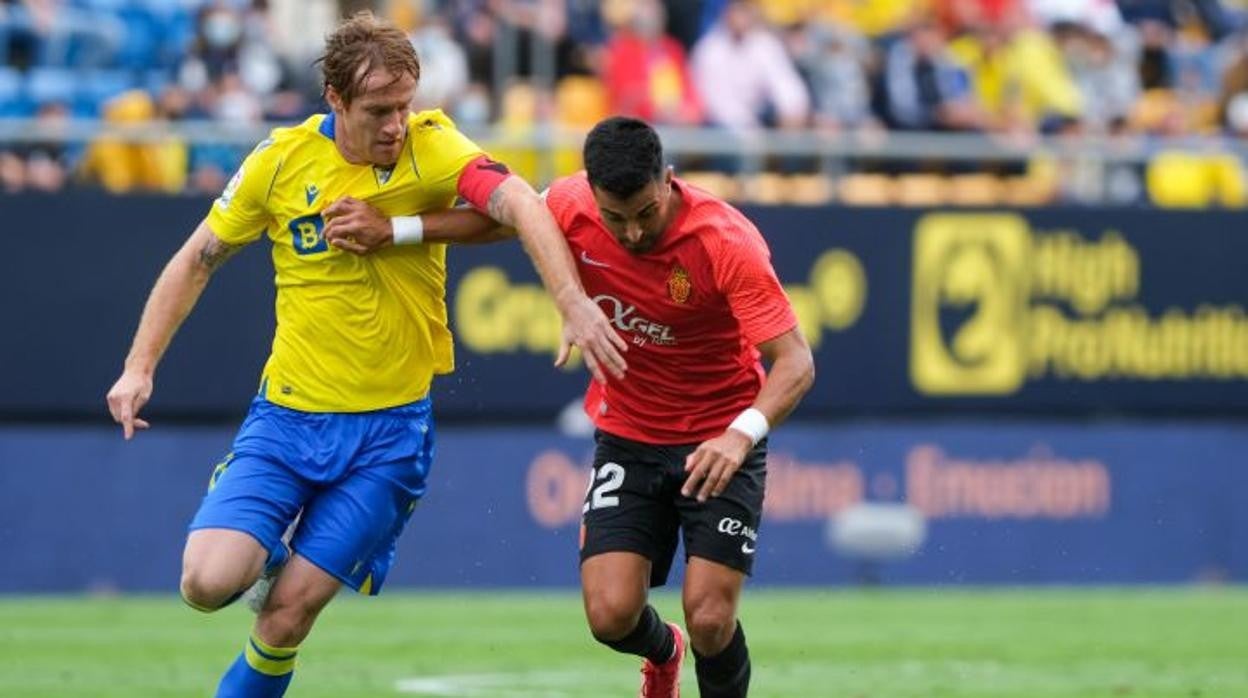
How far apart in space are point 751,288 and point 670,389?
786 millimetres

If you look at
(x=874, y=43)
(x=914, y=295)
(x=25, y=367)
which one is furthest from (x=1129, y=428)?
(x=25, y=367)

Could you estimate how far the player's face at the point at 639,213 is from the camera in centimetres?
885

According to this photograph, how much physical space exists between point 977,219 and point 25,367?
738 cm

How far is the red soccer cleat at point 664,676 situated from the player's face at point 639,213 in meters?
1.73

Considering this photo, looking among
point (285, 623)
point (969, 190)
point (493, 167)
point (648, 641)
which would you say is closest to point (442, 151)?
point (493, 167)

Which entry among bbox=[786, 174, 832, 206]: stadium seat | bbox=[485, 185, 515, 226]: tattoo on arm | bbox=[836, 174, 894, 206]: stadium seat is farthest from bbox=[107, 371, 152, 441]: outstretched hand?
bbox=[836, 174, 894, 206]: stadium seat

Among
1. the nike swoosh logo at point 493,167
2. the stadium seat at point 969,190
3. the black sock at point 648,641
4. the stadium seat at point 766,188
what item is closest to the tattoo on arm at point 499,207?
the nike swoosh logo at point 493,167

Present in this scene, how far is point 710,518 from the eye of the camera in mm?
9469

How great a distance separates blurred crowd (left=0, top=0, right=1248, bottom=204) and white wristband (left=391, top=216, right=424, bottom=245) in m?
9.33

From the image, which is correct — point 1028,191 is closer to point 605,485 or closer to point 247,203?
point 605,485

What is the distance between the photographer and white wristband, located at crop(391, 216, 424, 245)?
29.5 ft

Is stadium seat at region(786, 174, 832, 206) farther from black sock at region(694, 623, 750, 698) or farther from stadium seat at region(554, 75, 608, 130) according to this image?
black sock at region(694, 623, 750, 698)

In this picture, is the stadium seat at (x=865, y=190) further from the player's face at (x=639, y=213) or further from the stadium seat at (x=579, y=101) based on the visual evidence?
the player's face at (x=639, y=213)

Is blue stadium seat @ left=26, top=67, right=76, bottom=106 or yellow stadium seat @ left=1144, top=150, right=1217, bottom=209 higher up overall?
blue stadium seat @ left=26, top=67, right=76, bottom=106
